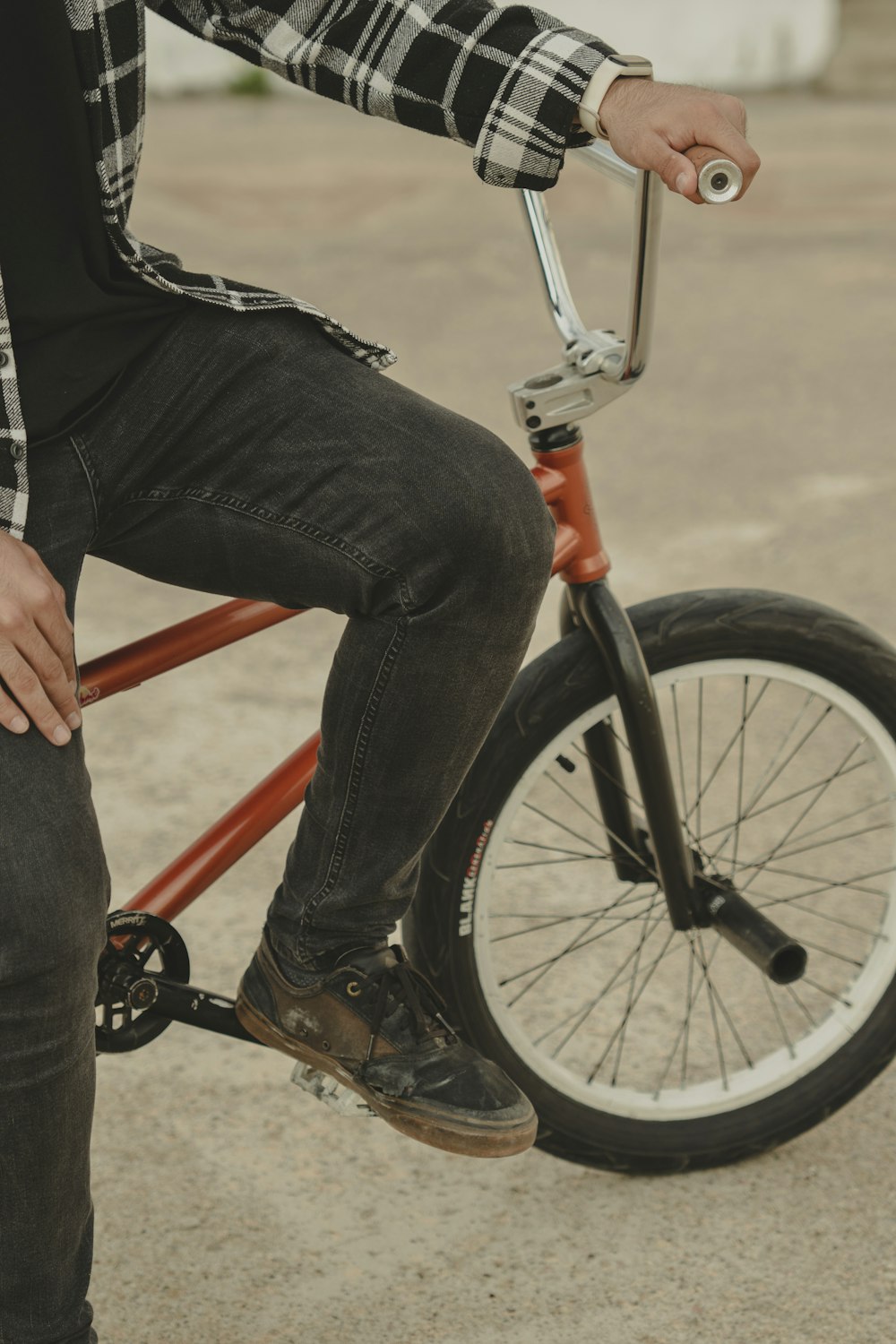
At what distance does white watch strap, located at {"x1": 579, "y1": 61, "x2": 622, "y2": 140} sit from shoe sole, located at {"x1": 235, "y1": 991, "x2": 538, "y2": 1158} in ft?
3.51

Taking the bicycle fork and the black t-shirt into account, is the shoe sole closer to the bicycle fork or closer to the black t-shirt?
the bicycle fork

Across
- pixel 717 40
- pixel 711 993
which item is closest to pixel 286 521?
pixel 711 993

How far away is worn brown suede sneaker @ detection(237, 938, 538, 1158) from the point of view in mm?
1758

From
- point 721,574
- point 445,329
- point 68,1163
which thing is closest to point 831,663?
point 68,1163

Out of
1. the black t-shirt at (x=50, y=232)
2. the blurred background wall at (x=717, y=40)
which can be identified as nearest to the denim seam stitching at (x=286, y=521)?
the black t-shirt at (x=50, y=232)

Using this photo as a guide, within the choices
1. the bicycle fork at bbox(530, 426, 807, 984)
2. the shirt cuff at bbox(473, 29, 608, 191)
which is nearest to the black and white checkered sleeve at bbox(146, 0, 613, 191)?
the shirt cuff at bbox(473, 29, 608, 191)

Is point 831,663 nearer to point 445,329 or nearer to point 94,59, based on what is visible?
point 94,59

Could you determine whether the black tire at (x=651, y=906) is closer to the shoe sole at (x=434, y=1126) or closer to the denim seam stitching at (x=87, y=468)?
the shoe sole at (x=434, y=1126)

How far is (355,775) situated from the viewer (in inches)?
65.6

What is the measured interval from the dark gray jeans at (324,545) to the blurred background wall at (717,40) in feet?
40.9

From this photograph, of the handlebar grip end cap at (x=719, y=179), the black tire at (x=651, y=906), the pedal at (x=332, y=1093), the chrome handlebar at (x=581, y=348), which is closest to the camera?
the handlebar grip end cap at (x=719, y=179)

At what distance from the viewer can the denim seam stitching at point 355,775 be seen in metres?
1.61

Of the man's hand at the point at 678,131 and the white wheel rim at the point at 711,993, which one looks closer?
the man's hand at the point at 678,131

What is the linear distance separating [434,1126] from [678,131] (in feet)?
3.64
